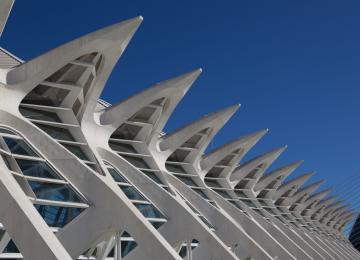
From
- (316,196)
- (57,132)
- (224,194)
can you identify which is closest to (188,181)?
(224,194)

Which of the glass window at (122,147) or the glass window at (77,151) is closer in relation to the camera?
the glass window at (77,151)

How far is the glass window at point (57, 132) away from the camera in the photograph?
52.1 feet

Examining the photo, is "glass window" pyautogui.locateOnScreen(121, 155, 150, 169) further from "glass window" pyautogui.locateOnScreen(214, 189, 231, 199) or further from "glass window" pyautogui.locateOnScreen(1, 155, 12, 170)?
"glass window" pyautogui.locateOnScreen(214, 189, 231, 199)

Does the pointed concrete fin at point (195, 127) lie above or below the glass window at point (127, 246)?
above

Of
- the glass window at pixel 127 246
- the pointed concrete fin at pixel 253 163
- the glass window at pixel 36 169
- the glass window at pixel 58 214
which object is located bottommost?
the glass window at pixel 127 246

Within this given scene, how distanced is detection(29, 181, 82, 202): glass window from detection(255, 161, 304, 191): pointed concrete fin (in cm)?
2392

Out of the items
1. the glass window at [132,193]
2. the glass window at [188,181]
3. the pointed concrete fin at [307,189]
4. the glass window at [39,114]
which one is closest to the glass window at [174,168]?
the glass window at [188,181]

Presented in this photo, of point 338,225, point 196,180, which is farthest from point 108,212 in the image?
point 338,225

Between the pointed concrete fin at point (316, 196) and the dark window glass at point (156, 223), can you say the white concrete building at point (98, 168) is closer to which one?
the dark window glass at point (156, 223)

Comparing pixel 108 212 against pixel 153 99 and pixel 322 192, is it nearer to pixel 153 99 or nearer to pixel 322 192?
pixel 153 99

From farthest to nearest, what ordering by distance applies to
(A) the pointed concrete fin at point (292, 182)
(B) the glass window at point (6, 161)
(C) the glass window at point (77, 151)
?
(A) the pointed concrete fin at point (292, 182)
(C) the glass window at point (77, 151)
(B) the glass window at point (6, 161)

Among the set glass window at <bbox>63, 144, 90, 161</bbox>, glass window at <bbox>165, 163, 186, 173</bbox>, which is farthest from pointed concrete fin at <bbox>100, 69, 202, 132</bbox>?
glass window at <bbox>165, 163, 186, 173</bbox>

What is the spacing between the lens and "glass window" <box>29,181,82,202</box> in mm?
13047

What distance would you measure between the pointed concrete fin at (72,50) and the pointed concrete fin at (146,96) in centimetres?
358
